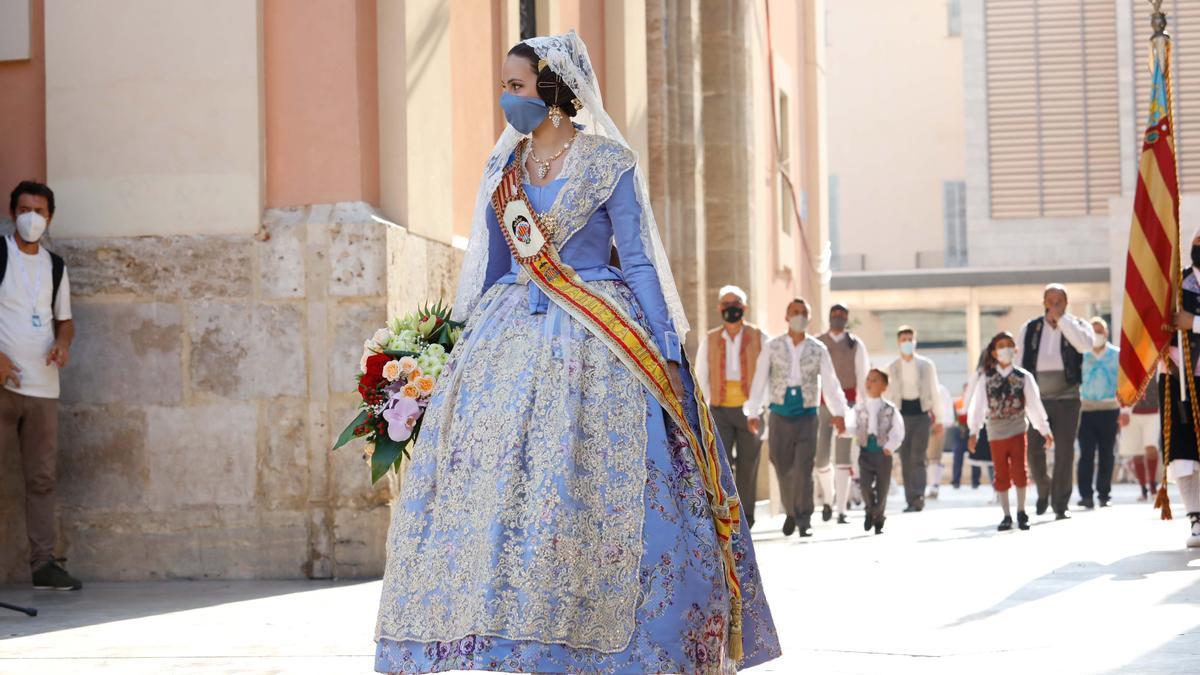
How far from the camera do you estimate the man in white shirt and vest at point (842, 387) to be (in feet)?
54.3

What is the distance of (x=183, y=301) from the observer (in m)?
9.75

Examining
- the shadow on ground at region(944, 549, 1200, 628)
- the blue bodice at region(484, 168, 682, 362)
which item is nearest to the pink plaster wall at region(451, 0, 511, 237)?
the shadow on ground at region(944, 549, 1200, 628)

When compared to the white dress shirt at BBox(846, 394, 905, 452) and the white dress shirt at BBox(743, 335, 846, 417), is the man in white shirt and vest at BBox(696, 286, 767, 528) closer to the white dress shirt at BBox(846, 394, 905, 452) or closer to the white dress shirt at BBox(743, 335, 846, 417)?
the white dress shirt at BBox(743, 335, 846, 417)

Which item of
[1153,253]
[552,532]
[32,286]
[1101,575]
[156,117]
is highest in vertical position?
[156,117]

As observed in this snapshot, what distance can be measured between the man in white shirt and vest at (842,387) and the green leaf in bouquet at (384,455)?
10228 mm

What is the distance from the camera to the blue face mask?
5.61 m

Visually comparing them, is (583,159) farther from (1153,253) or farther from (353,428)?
(1153,253)

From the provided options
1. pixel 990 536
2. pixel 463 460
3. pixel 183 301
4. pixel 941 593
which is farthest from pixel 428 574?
pixel 990 536

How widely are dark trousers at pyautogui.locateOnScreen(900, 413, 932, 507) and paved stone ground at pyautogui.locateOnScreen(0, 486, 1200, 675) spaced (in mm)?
6658

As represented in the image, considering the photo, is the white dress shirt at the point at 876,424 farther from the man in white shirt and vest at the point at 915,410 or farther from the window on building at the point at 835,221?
the window on building at the point at 835,221

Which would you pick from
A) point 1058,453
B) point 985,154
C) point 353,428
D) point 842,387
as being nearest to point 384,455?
Result: point 353,428

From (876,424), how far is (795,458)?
1114 mm

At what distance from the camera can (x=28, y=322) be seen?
370 inches

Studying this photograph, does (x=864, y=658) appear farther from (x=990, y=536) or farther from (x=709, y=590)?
(x=990, y=536)
